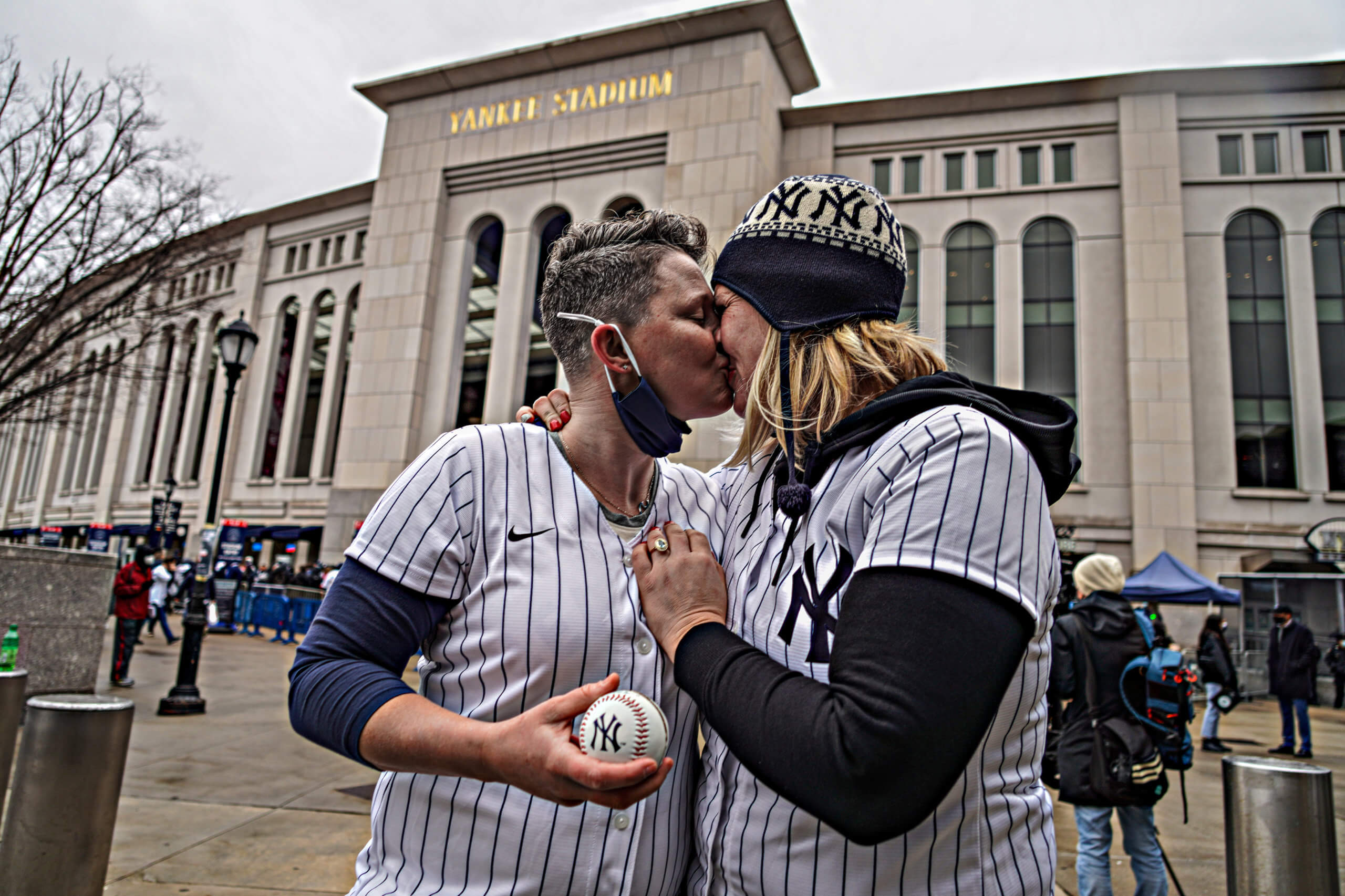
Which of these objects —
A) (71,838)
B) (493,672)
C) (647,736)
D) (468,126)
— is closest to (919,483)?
(647,736)

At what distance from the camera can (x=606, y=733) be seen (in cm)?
128

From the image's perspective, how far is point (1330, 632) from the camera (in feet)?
58.7

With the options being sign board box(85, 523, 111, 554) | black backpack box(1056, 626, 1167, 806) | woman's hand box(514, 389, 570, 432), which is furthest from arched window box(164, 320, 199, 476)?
woman's hand box(514, 389, 570, 432)

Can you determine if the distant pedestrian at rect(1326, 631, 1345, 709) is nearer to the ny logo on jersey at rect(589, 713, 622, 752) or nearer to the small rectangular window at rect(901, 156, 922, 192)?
the small rectangular window at rect(901, 156, 922, 192)

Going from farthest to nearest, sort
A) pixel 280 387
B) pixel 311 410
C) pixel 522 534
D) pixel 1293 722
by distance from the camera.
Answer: pixel 311 410, pixel 280 387, pixel 1293 722, pixel 522 534

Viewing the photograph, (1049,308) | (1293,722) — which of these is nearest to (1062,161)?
(1049,308)

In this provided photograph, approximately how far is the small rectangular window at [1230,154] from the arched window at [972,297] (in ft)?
21.8

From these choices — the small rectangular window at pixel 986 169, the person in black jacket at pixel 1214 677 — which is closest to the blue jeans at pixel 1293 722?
the person in black jacket at pixel 1214 677

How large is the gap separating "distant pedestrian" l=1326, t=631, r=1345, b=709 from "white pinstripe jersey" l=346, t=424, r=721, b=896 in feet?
66.0

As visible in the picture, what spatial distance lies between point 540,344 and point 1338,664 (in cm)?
2744

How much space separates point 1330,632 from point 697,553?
72.1 feet

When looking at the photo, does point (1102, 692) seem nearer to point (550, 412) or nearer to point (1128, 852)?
point (1128, 852)

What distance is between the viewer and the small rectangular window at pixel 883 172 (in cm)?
2581

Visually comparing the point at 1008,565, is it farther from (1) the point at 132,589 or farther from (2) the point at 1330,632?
(2) the point at 1330,632
